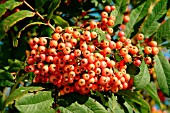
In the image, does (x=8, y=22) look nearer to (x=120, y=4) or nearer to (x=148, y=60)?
(x=120, y=4)

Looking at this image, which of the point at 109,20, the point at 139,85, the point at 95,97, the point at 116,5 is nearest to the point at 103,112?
the point at 95,97

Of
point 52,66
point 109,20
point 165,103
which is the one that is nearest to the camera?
point 52,66

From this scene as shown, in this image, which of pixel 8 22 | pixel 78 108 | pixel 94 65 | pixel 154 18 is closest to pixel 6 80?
pixel 8 22

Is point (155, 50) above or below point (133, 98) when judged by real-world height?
above

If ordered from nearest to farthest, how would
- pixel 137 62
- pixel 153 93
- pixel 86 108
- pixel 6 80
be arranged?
pixel 86 108
pixel 137 62
pixel 153 93
pixel 6 80

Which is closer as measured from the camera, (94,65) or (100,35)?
(94,65)

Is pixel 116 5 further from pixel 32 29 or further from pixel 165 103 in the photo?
pixel 165 103

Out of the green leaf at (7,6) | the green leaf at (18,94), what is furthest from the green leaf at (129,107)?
the green leaf at (7,6)
